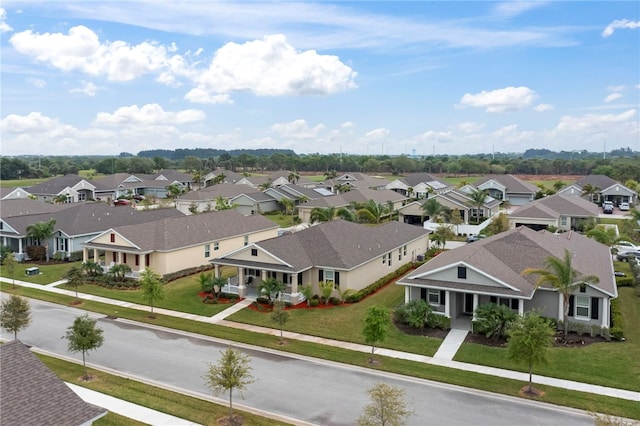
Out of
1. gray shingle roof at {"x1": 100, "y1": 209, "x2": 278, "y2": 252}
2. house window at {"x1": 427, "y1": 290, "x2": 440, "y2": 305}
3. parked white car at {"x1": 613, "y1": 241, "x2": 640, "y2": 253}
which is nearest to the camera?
house window at {"x1": 427, "y1": 290, "x2": 440, "y2": 305}

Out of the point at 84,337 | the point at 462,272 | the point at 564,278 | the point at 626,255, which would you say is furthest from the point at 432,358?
the point at 626,255

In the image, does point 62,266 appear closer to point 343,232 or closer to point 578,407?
point 343,232

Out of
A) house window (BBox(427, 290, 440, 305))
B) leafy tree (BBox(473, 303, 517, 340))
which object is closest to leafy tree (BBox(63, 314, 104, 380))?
house window (BBox(427, 290, 440, 305))

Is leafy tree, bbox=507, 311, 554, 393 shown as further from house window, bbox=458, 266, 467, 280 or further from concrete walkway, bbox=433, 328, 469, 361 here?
house window, bbox=458, 266, 467, 280

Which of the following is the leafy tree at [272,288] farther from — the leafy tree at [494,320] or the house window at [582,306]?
the house window at [582,306]

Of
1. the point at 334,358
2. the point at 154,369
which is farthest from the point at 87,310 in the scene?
the point at 334,358
